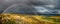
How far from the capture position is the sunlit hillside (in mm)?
1451

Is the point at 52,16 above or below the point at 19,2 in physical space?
below

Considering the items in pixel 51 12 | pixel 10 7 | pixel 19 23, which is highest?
pixel 10 7

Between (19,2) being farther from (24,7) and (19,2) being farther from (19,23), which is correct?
(19,23)

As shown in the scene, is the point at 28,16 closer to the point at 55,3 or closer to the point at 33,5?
the point at 33,5

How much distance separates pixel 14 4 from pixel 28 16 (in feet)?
0.78

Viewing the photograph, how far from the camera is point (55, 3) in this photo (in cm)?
147

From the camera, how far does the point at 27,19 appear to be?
150 cm

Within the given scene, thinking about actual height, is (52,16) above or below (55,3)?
below

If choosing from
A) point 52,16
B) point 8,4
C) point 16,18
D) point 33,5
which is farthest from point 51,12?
point 8,4

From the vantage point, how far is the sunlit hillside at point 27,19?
1.45 m

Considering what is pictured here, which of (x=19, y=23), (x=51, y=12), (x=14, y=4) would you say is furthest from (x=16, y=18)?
(x=51, y=12)

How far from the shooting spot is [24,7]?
1.52 m

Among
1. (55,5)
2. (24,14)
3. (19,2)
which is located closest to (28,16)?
(24,14)

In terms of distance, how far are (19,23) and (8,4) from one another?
28 centimetres
